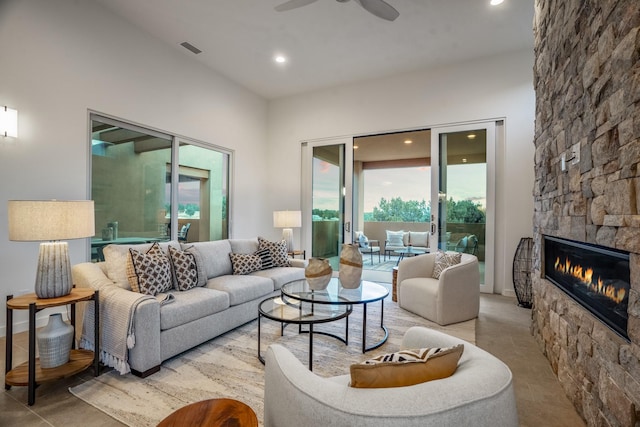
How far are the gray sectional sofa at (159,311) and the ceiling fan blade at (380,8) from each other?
299 centimetres

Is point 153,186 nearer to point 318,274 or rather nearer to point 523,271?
point 318,274

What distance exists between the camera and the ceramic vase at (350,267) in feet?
9.68

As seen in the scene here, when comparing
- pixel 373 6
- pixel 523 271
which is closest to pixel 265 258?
pixel 373 6

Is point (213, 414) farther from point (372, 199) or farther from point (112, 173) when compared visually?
point (372, 199)

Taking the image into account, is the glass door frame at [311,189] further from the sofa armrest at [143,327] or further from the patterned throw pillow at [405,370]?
the patterned throw pillow at [405,370]

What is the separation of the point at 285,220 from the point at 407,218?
215 inches

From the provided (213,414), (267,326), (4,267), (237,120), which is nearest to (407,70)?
(237,120)

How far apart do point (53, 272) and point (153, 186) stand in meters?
2.50

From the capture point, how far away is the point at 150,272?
266cm

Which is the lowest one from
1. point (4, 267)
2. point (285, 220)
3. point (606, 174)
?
point (4, 267)

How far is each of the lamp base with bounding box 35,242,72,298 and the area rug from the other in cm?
67

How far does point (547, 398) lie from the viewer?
6.65ft

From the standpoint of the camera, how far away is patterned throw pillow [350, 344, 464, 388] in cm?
98

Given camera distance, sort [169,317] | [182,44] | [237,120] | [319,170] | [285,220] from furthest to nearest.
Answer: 1. [319,170]
2. [237,120]
3. [285,220]
4. [182,44]
5. [169,317]
